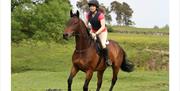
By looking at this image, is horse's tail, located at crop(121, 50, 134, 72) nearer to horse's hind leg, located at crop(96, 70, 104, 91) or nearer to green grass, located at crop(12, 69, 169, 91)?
green grass, located at crop(12, 69, 169, 91)

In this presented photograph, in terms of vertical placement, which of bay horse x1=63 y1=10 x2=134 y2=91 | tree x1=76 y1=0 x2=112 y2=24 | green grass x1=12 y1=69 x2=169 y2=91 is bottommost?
green grass x1=12 y1=69 x2=169 y2=91

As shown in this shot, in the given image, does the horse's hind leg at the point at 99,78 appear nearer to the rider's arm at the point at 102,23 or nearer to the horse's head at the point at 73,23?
the rider's arm at the point at 102,23

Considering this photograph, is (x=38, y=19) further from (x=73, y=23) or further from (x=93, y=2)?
(x=73, y=23)

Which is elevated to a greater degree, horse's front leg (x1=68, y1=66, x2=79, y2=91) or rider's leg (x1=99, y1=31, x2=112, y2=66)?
rider's leg (x1=99, y1=31, x2=112, y2=66)

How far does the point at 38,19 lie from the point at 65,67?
4.51 ft

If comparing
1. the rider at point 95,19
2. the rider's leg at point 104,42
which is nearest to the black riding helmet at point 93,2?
the rider at point 95,19

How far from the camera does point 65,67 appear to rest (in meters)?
8.53

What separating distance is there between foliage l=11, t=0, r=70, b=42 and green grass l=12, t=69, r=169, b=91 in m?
0.71

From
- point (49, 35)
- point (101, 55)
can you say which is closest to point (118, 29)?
point (101, 55)

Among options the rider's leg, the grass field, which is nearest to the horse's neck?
the rider's leg

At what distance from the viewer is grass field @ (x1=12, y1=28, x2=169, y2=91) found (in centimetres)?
854

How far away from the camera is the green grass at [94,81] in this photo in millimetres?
8422
